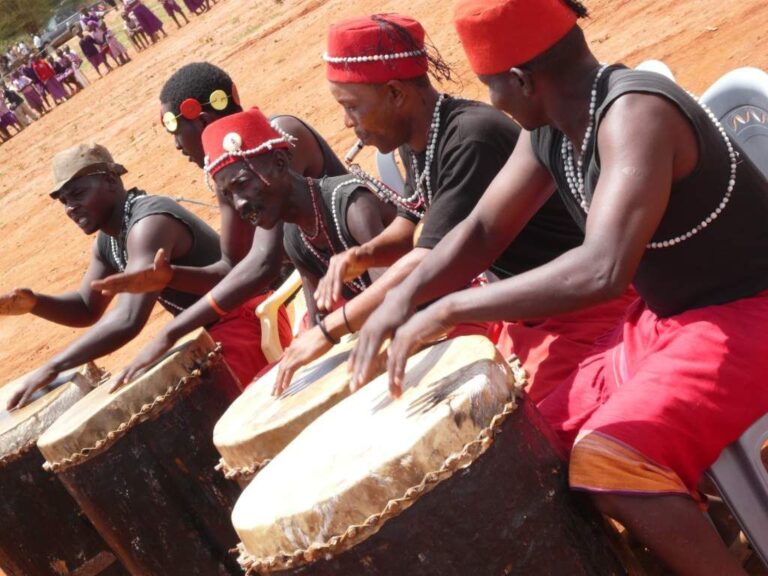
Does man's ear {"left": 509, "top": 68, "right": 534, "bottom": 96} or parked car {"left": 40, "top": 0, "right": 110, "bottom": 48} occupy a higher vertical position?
parked car {"left": 40, "top": 0, "right": 110, "bottom": 48}

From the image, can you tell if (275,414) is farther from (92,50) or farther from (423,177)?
(92,50)

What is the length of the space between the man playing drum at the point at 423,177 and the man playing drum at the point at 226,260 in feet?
2.63

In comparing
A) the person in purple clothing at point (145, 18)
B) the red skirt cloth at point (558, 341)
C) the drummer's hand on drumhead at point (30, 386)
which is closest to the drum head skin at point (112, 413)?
the drummer's hand on drumhead at point (30, 386)

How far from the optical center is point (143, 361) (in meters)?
4.61

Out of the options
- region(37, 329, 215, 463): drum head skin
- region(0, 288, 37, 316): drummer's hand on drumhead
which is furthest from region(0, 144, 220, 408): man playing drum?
region(37, 329, 215, 463): drum head skin

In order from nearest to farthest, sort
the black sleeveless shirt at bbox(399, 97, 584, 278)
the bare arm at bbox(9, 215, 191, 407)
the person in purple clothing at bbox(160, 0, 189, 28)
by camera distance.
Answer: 1. the black sleeveless shirt at bbox(399, 97, 584, 278)
2. the bare arm at bbox(9, 215, 191, 407)
3. the person in purple clothing at bbox(160, 0, 189, 28)

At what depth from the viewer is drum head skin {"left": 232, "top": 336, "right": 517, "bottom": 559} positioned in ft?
8.36

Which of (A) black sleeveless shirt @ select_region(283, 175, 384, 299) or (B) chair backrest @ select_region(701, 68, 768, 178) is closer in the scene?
(B) chair backrest @ select_region(701, 68, 768, 178)

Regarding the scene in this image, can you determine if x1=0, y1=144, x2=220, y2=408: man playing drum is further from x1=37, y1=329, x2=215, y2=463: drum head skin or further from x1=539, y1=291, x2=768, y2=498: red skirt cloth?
x1=539, y1=291, x2=768, y2=498: red skirt cloth

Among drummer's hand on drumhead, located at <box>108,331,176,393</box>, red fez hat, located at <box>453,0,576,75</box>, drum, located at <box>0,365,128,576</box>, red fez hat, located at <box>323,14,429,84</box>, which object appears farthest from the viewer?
drum, located at <box>0,365,128,576</box>

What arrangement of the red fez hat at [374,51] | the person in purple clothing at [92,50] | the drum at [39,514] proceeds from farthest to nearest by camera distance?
the person in purple clothing at [92,50], the drum at [39,514], the red fez hat at [374,51]

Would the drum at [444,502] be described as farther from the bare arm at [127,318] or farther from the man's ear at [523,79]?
the bare arm at [127,318]

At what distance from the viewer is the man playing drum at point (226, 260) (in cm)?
480

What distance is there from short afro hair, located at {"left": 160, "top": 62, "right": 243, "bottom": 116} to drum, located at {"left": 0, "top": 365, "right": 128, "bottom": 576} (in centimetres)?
147
